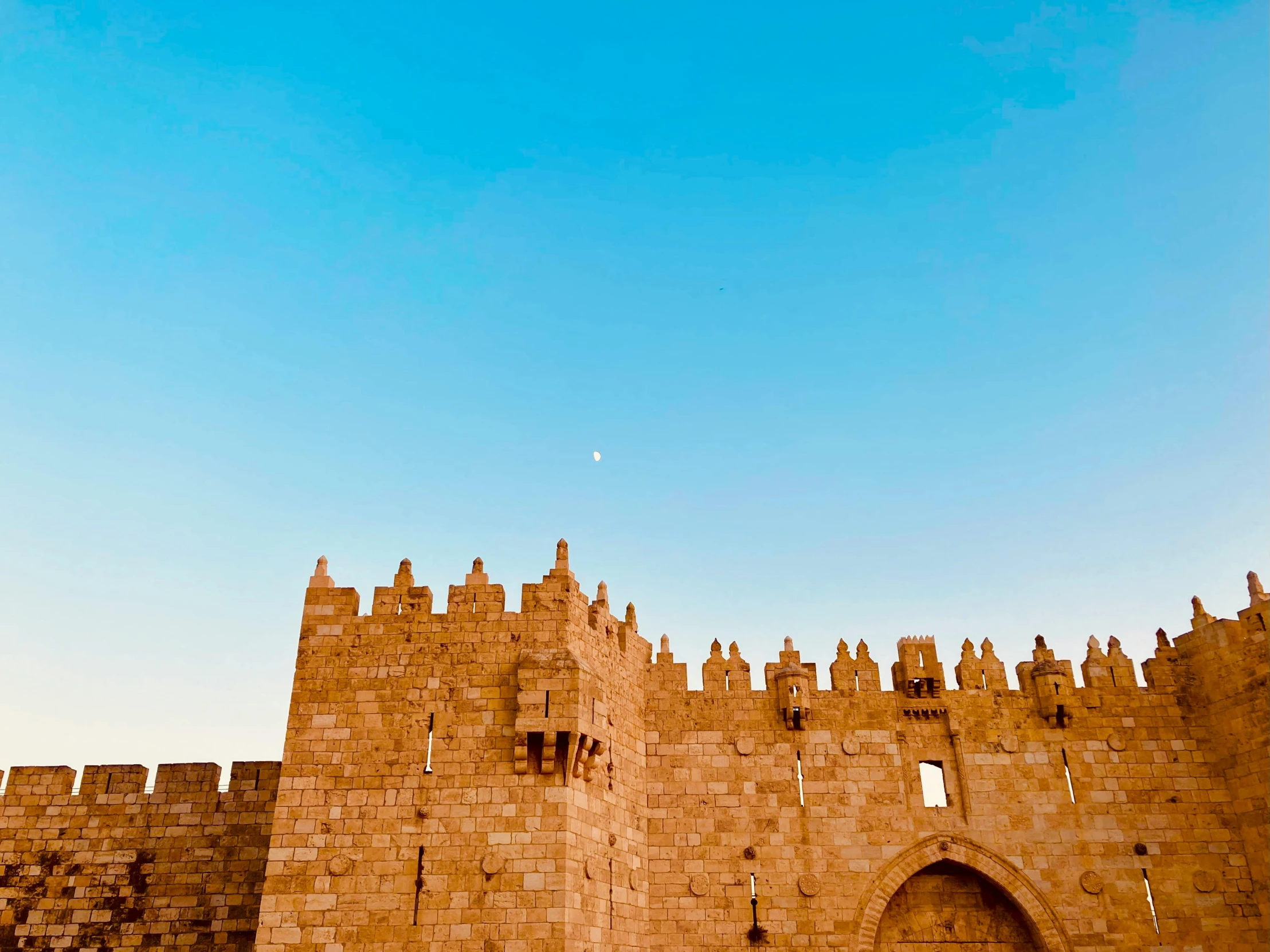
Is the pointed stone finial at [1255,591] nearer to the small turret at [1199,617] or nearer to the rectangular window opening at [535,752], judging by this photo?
the small turret at [1199,617]

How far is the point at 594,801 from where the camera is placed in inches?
639

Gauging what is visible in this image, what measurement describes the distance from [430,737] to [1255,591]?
53.1ft

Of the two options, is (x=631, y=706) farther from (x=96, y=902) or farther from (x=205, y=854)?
(x=96, y=902)

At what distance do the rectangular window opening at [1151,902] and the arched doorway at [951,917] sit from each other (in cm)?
220

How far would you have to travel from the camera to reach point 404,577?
1708 cm

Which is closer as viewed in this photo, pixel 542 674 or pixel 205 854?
pixel 542 674

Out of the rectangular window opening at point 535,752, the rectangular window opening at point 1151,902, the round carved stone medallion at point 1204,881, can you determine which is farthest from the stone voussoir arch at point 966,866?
the rectangular window opening at point 535,752

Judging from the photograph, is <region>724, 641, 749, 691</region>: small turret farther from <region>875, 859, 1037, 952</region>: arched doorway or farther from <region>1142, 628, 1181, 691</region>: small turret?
<region>1142, 628, 1181, 691</region>: small turret

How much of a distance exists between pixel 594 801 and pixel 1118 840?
10.3m

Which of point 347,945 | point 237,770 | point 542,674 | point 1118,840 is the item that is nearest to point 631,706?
point 542,674

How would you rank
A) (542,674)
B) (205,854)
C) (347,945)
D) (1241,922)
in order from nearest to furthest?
(347,945), (542,674), (1241,922), (205,854)

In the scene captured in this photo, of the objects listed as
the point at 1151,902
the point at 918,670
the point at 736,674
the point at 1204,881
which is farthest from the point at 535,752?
the point at 1204,881

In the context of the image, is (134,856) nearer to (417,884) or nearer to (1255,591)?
(417,884)

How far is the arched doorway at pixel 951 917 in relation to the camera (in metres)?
18.2
